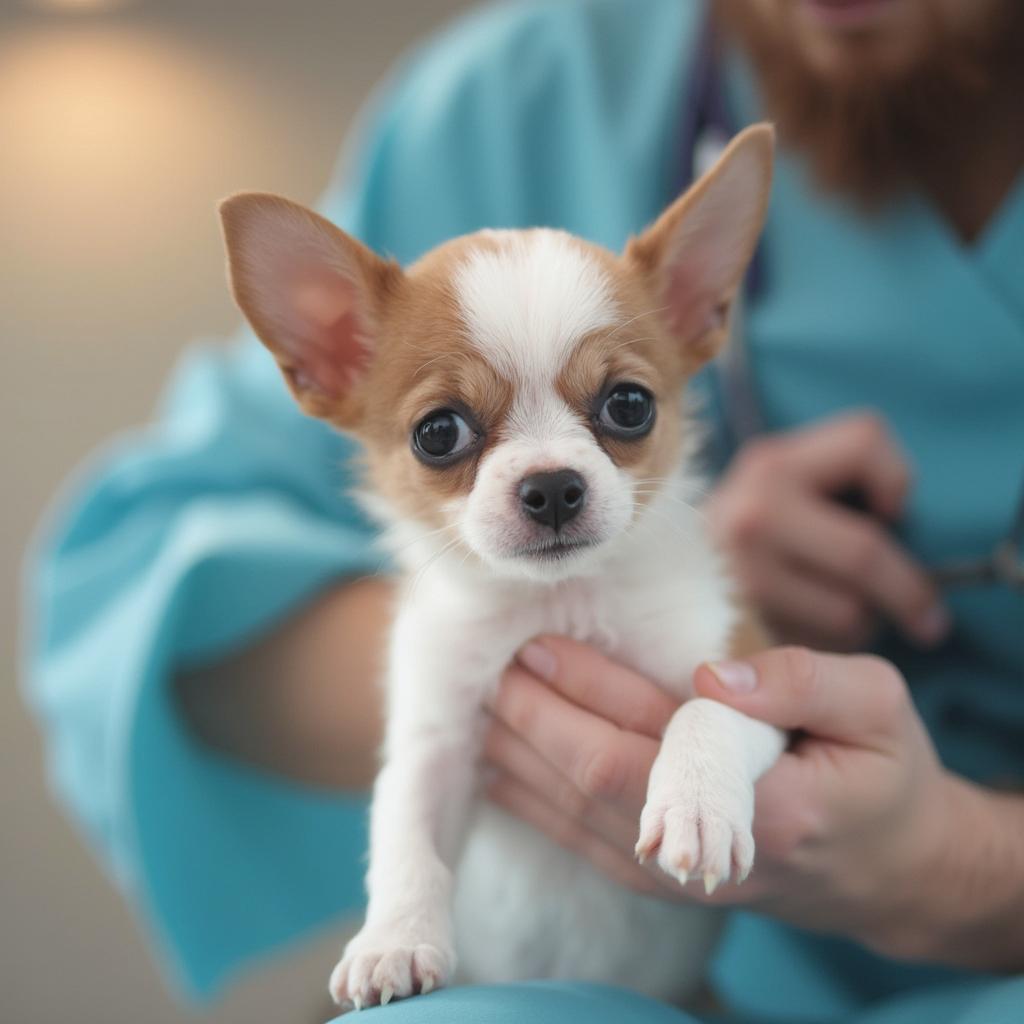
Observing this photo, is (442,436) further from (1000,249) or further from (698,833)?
(1000,249)

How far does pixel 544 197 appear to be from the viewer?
1.91 m

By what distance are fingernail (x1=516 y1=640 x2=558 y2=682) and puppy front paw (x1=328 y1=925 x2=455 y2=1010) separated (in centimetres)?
29

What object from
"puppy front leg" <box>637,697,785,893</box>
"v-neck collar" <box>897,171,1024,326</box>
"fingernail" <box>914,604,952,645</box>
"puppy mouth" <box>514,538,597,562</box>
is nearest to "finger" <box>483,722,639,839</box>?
"puppy front leg" <box>637,697,785,893</box>

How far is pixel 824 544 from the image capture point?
4.95 feet

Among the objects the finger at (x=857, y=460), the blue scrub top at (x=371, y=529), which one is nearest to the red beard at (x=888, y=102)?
the blue scrub top at (x=371, y=529)

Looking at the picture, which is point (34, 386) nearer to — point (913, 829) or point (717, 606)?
point (717, 606)

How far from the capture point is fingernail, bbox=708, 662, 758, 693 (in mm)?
969

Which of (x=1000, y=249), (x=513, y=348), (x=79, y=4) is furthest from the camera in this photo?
(x=1000, y=249)

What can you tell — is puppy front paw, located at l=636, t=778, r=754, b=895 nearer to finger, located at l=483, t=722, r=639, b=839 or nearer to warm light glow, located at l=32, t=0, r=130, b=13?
finger, located at l=483, t=722, r=639, b=839

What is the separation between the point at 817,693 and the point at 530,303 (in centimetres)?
46

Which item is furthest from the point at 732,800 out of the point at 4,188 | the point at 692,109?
the point at 692,109

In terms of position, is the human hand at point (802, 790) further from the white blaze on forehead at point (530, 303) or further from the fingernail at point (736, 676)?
the white blaze on forehead at point (530, 303)

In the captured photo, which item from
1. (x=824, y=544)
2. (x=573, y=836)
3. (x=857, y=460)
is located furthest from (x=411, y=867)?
(x=857, y=460)

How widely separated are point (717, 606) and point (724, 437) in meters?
0.69
